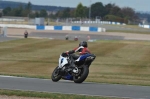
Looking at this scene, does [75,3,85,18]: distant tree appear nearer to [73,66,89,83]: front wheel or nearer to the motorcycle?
the motorcycle

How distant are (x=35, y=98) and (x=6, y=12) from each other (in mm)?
182251

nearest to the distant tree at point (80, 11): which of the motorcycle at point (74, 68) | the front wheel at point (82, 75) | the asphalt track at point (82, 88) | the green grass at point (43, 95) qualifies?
the motorcycle at point (74, 68)

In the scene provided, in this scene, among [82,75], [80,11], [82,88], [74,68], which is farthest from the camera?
[80,11]

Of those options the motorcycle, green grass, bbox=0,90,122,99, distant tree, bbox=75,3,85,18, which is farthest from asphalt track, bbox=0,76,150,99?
distant tree, bbox=75,3,85,18

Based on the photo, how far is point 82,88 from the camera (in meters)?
14.9

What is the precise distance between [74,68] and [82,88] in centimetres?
183

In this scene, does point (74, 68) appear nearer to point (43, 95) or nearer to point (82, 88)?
point (82, 88)

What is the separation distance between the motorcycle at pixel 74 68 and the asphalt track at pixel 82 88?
501 millimetres

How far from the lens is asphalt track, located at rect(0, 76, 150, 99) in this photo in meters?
13.7

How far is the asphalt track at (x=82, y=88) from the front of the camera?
1369cm

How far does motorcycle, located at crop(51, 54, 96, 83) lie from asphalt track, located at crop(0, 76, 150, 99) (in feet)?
1.64

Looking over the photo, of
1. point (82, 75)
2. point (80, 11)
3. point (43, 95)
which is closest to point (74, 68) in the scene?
point (82, 75)

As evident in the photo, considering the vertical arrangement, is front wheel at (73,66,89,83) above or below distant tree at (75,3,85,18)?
above

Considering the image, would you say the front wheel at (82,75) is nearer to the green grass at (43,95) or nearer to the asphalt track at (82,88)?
the asphalt track at (82,88)
